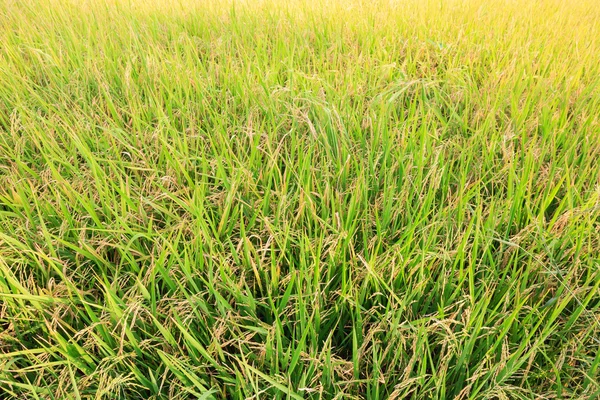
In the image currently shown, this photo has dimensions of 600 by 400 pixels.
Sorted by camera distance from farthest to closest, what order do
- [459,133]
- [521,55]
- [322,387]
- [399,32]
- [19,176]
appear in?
[399,32] → [521,55] → [459,133] → [19,176] → [322,387]

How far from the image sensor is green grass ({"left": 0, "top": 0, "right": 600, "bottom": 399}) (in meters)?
0.82

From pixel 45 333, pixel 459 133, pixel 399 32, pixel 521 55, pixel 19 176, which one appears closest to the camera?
pixel 45 333

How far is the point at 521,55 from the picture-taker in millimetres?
2004

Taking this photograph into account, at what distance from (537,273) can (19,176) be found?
4.67ft

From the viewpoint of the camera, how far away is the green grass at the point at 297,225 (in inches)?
32.4

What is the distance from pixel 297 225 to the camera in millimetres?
1082

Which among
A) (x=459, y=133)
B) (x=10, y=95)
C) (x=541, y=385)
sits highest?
(x=10, y=95)

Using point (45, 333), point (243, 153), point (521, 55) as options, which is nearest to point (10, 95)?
point (243, 153)

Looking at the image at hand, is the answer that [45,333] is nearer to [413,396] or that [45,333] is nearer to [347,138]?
[413,396]

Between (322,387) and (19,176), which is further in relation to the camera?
(19,176)

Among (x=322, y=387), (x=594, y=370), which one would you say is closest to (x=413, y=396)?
(x=322, y=387)

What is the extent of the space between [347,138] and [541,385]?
32.1 inches

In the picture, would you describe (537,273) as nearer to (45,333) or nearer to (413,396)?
(413,396)

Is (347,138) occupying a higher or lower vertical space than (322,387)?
higher
